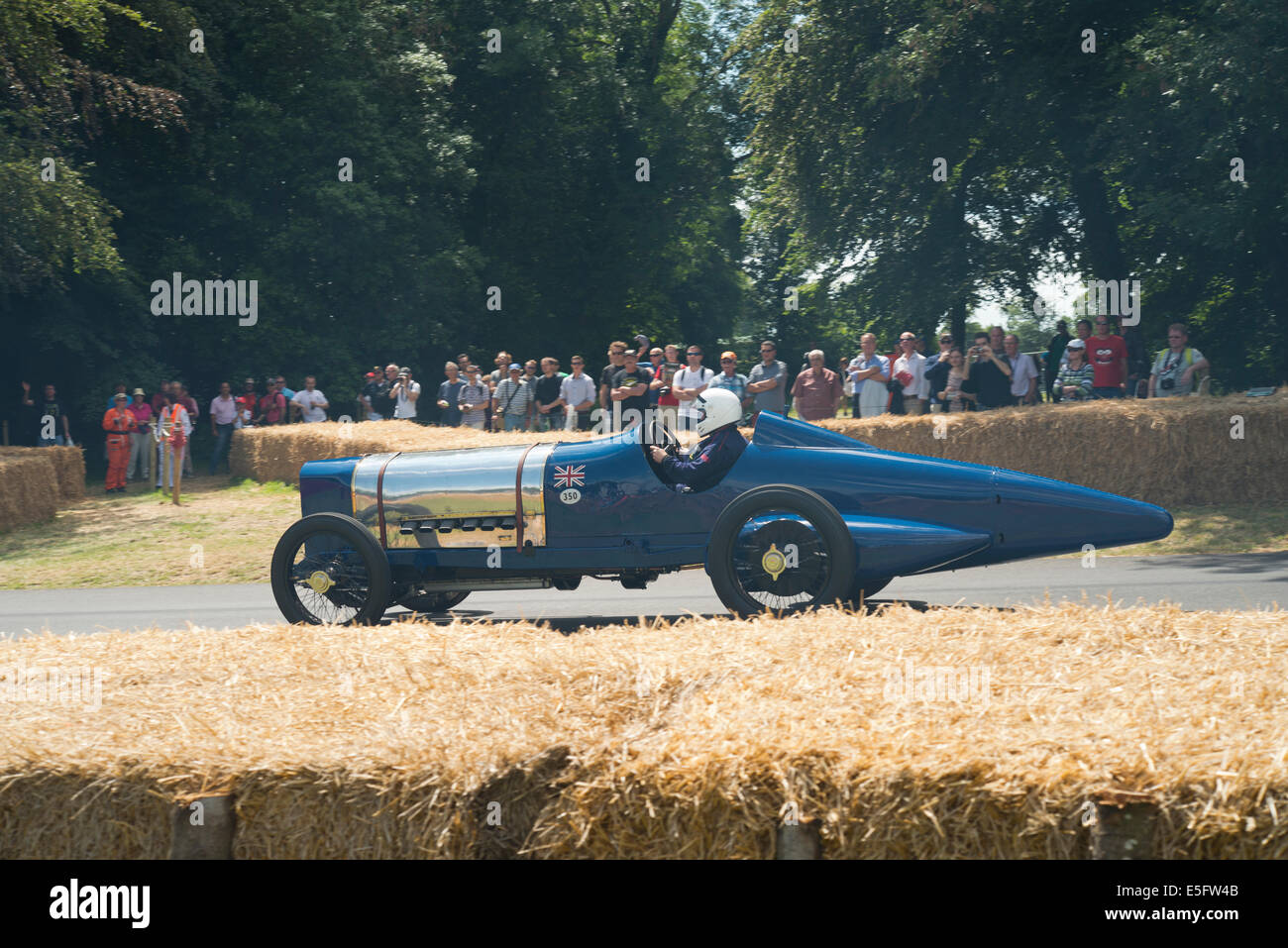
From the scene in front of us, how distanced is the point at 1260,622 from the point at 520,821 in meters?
3.14

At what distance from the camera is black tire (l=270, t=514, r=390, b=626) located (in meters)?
8.34

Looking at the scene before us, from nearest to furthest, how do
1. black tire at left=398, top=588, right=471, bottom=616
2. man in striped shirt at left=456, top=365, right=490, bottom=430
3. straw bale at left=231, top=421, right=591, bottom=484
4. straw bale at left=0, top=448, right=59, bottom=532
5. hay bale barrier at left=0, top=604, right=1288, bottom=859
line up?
hay bale barrier at left=0, top=604, right=1288, bottom=859 → black tire at left=398, top=588, right=471, bottom=616 → straw bale at left=231, top=421, right=591, bottom=484 → straw bale at left=0, top=448, right=59, bottom=532 → man in striped shirt at left=456, top=365, right=490, bottom=430

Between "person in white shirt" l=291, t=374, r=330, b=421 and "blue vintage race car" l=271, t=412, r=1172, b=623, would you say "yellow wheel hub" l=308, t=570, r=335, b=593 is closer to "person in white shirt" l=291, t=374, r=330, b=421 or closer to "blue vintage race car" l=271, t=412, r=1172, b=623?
"blue vintage race car" l=271, t=412, r=1172, b=623

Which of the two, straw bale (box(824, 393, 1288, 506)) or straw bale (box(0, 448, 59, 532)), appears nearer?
straw bale (box(824, 393, 1288, 506))

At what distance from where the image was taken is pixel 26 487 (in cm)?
1786

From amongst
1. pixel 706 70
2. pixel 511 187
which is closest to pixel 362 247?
pixel 511 187

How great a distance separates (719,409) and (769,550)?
1.17 m

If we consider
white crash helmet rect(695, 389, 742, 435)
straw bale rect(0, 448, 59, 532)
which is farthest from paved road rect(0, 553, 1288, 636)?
straw bale rect(0, 448, 59, 532)

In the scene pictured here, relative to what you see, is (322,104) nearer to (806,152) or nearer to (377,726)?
(806,152)

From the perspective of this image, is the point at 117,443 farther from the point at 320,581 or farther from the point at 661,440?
the point at 661,440

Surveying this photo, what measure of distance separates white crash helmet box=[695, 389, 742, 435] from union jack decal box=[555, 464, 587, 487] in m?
0.81

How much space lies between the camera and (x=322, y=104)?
29.1 metres

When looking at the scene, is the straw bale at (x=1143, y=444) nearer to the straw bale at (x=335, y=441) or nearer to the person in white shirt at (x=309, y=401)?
the straw bale at (x=335, y=441)

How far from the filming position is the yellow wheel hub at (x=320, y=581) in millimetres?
8469
